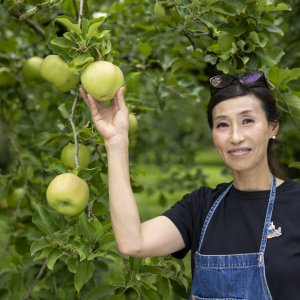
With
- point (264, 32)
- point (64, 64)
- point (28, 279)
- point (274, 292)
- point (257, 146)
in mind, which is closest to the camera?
point (274, 292)

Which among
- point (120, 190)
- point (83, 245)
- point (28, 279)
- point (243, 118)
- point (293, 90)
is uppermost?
point (293, 90)

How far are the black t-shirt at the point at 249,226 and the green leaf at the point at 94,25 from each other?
544 millimetres

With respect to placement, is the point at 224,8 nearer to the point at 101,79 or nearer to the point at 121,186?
the point at 101,79

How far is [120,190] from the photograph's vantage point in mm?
1493

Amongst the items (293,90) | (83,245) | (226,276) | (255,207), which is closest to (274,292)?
(226,276)

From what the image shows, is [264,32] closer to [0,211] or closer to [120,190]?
[120,190]

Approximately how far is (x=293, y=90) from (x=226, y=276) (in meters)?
0.78

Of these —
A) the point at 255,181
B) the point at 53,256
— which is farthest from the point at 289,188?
the point at 53,256

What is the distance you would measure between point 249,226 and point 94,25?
26.1 inches

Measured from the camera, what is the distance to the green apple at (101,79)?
1.48 metres

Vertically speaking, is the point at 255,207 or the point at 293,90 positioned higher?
the point at 293,90

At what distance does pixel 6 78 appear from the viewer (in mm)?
2557

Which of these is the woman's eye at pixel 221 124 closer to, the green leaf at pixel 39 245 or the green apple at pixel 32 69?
the green leaf at pixel 39 245

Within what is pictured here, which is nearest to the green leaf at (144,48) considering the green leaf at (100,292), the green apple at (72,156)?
the green apple at (72,156)
